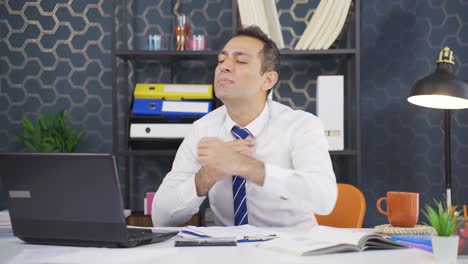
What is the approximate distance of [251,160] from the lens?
1.97 m

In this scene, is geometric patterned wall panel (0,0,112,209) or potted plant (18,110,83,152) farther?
geometric patterned wall panel (0,0,112,209)

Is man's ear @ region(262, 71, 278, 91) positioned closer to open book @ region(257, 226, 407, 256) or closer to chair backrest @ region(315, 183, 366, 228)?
chair backrest @ region(315, 183, 366, 228)

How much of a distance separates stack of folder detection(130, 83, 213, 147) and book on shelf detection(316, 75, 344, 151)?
0.56 m

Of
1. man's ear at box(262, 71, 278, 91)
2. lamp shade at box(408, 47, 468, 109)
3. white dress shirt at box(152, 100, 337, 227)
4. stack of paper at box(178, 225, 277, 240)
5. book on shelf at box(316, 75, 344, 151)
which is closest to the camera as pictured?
stack of paper at box(178, 225, 277, 240)

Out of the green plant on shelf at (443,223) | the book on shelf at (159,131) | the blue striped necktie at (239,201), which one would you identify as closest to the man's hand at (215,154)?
the blue striped necktie at (239,201)

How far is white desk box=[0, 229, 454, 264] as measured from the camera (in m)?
1.37

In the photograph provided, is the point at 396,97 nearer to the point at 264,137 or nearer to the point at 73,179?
the point at 264,137

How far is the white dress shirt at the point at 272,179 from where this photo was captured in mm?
2006

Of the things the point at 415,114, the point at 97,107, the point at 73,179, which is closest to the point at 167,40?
the point at 97,107

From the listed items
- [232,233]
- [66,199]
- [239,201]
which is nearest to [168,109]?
[239,201]

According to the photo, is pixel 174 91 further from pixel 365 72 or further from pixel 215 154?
pixel 215 154

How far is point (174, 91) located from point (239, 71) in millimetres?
926

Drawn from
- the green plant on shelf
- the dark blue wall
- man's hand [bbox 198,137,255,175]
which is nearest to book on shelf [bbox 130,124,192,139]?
the dark blue wall

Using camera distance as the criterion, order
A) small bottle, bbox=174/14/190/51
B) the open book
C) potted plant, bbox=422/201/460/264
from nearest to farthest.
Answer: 1. potted plant, bbox=422/201/460/264
2. the open book
3. small bottle, bbox=174/14/190/51
